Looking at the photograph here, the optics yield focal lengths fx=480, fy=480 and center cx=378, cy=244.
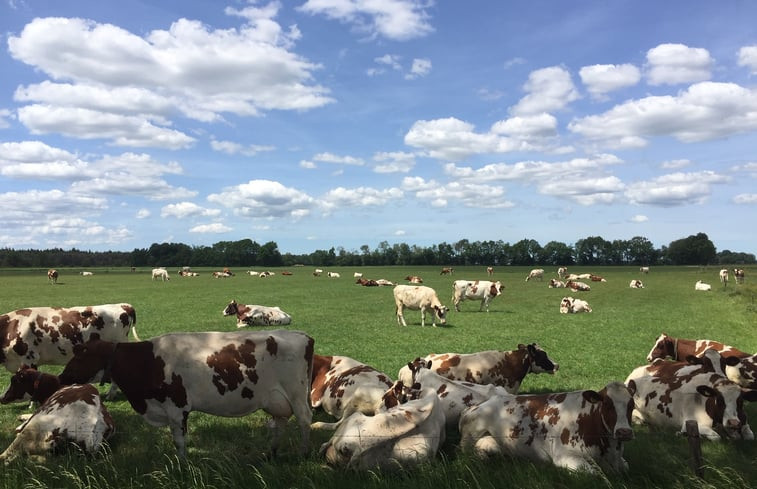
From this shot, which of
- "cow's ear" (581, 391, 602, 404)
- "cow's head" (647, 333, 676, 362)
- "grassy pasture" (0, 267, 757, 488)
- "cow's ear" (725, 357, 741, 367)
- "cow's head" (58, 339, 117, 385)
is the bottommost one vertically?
"grassy pasture" (0, 267, 757, 488)

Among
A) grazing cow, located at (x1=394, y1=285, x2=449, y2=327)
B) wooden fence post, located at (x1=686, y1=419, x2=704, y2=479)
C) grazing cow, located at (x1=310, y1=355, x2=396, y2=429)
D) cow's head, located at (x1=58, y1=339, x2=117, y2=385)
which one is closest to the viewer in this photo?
wooden fence post, located at (x1=686, y1=419, x2=704, y2=479)

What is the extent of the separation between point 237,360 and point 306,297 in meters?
31.3

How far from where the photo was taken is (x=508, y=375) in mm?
11188

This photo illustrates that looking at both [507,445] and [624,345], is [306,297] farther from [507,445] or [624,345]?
[507,445]

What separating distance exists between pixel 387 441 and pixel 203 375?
289cm

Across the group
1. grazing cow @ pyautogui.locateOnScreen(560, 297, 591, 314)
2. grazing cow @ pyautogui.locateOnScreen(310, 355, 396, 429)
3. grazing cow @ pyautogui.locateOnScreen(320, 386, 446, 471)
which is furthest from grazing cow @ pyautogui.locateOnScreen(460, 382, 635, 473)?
grazing cow @ pyautogui.locateOnScreen(560, 297, 591, 314)

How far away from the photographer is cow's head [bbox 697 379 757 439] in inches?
301

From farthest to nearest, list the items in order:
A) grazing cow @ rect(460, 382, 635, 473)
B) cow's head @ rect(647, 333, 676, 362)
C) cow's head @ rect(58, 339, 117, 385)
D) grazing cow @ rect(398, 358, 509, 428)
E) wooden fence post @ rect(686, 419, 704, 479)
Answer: cow's head @ rect(647, 333, 676, 362), grazing cow @ rect(398, 358, 509, 428), cow's head @ rect(58, 339, 117, 385), grazing cow @ rect(460, 382, 635, 473), wooden fence post @ rect(686, 419, 704, 479)

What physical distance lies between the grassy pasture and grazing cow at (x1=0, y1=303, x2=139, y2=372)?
155cm

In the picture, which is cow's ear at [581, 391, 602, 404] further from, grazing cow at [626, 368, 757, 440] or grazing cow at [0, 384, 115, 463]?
grazing cow at [0, 384, 115, 463]

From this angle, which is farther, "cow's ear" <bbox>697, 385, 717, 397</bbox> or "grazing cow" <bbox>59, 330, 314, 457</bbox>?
"cow's ear" <bbox>697, 385, 717, 397</bbox>

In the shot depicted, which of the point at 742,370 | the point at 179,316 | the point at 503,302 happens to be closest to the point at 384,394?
the point at 742,370

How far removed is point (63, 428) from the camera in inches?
277

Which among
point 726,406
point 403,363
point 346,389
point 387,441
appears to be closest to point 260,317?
point 403,363
